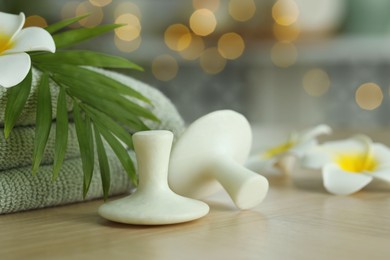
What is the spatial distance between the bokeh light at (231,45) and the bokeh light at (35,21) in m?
0.58

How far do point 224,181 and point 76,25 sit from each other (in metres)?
1.77

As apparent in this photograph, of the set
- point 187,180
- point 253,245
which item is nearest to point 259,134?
point 187,180

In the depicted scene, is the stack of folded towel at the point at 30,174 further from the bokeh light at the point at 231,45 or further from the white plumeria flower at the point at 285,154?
the bokeh light at the point at 231,45

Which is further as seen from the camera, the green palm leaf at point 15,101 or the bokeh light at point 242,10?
the bokeh light at point 242,10

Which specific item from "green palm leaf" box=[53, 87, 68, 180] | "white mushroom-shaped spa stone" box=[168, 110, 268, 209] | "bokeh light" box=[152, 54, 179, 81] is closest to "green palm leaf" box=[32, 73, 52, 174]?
"green palm leaf" box=[53, 87, 68, 180]

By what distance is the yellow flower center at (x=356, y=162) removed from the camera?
76 cm

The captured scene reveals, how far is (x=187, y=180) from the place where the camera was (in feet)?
2.06

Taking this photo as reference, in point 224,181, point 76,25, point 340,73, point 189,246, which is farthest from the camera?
point 340,73

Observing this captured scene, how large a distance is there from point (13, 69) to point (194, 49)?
5.98 feet

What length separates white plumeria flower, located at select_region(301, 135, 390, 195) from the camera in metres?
0.69

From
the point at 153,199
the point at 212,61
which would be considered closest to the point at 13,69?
the point at 153,199

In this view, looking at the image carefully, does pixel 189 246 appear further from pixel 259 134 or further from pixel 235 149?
pixel 259 134

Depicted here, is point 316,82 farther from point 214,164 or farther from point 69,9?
point 214,164

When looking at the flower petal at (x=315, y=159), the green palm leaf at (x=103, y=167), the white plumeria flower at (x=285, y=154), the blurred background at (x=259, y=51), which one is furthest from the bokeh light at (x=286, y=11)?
the green palm leaf at (x=103, y=167)
